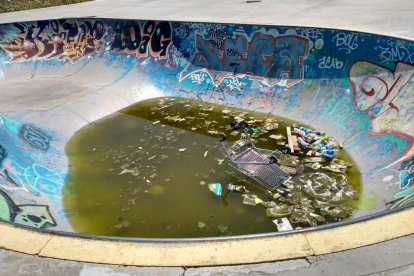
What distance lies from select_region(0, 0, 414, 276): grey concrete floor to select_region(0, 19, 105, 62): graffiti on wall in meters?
4.08

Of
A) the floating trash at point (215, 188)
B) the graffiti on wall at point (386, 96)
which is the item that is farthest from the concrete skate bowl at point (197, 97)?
the floating trash at point (215, 188)

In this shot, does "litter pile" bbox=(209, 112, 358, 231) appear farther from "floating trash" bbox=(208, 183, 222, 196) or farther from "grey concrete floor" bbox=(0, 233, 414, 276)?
"grey concrete floor" bbox=(0, 233, 414, 276)

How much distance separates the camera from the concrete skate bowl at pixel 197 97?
11.6 feet

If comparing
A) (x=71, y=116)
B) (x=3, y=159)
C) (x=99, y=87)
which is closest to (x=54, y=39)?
(x=99, y=87)

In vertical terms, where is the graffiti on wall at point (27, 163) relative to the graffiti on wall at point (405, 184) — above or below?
below

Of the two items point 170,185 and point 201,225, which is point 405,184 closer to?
point 201,225

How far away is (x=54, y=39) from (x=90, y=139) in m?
8.20

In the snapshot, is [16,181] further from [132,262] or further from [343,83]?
[343,83]

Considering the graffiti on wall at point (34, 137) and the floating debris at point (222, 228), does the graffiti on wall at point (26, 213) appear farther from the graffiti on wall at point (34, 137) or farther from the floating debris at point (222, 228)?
the floating debris at point (222, 228)

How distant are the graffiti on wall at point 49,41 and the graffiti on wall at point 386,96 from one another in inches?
475

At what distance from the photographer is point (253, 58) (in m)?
11.5

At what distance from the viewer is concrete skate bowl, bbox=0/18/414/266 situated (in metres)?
3.52

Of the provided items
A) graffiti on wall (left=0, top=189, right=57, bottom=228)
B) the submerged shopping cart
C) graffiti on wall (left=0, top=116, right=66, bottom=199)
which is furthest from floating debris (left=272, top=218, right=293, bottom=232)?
Result: graffiti on wall (left=0, top=116, right=66, bottom=199)

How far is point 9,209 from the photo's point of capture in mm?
5793
